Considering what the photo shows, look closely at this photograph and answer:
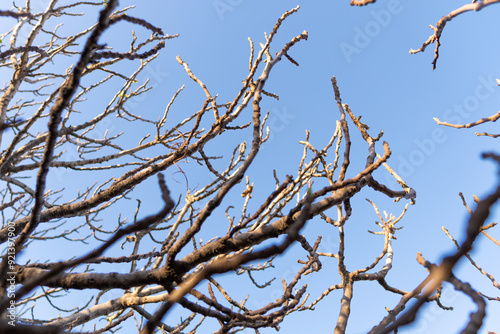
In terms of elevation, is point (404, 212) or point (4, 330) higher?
point (404, 212)

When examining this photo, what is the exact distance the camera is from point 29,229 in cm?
143

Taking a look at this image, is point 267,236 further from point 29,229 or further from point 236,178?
point 29,229

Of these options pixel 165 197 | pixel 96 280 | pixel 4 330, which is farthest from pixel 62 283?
pixel 4 330

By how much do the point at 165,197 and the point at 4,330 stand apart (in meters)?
0.37

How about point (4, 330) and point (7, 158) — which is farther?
point (7, 158)

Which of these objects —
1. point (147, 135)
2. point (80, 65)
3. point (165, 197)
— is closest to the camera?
point (165, 197)

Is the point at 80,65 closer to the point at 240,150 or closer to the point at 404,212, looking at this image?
the point at 240,150

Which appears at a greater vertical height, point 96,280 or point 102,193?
point 102,193

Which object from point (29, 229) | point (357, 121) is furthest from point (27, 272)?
point (357, 121)

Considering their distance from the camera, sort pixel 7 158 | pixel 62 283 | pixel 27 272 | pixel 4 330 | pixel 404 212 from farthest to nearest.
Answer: pixel 404 212, pixel 7 158, pixel 27 272, pixel 62 283, pixel 4 330

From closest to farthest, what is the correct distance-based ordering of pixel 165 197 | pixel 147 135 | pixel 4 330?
pixel 4 330 → pixel 165 197 → pixel 147 135

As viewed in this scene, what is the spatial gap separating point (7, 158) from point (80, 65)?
2.15 meters

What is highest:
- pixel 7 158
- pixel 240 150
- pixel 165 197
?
pixel 7 158

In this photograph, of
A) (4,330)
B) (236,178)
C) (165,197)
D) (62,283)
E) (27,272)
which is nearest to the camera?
(4,330)
